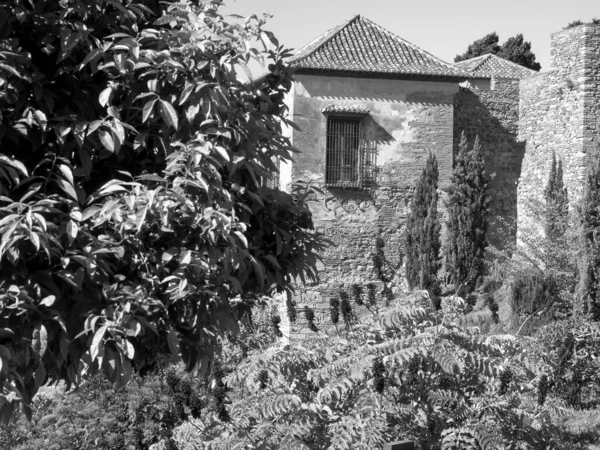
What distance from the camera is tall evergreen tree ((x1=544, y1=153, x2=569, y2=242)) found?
15.3 meters

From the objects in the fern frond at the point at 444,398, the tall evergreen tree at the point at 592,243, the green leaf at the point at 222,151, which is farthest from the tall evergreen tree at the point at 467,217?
the green leaf at the point at 222,151

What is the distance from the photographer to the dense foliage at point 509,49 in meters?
39.8

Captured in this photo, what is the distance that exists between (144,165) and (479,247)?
14222 mm

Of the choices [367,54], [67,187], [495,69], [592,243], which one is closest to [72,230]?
[67,187]

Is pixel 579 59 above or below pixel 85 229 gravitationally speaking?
above

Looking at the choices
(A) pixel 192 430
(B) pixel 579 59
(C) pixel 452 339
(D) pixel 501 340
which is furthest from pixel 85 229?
(B) pixel 579 59

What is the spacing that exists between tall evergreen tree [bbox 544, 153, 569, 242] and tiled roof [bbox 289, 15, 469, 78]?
10.0 feet

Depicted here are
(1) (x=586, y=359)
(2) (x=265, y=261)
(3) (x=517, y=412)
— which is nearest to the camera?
(2) (x=265, y=261)

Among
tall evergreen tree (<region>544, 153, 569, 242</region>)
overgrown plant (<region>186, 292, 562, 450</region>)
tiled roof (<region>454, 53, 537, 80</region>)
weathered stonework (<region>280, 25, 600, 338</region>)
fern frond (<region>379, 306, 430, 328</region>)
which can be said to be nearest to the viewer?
overgrown plant (<region>186, 292, 562, 450</region>)

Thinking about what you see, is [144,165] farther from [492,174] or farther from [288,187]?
[492,174]

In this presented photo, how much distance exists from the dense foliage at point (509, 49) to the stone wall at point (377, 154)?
22768mm

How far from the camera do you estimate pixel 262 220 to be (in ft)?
11.8

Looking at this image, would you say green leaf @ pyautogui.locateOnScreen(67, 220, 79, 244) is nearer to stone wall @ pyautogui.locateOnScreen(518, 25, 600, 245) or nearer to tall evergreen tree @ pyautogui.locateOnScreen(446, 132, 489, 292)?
tall evergreen tree @ pyautogui.locateOnScreen(446, 132, 489, 292)

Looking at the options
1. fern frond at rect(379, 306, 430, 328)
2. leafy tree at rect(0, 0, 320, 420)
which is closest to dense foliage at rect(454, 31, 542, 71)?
fern frond at rect(379, 306, 430, 328)
